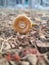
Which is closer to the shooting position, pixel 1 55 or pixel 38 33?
pixel 1 55

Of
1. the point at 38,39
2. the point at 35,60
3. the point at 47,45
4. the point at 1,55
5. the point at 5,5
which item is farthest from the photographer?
the point at 5,5

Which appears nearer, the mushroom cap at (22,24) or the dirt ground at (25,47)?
the dirt ground at (25,47)

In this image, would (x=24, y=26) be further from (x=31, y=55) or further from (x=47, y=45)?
(x=31, y=55)

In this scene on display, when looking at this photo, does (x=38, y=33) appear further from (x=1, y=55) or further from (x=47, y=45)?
(x=1, y=55)

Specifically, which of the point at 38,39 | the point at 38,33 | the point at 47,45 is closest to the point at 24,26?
the point at 38,33

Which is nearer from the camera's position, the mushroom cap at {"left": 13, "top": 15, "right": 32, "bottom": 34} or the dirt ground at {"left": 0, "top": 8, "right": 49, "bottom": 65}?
the dirt ground at {"left": 0, "top": 8, "right": 49, "bottom": 65}

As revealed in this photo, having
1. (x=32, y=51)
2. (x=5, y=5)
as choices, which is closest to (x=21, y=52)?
(x=32, y=51)

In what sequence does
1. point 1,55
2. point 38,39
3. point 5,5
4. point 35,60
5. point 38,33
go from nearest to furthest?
1. point 35,60
2. point 1,55
3. point 38,39
4. point 38,33
5. point 5,5

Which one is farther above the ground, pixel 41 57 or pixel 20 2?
pixel 41 57

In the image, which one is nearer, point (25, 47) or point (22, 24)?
point (25, 47)
